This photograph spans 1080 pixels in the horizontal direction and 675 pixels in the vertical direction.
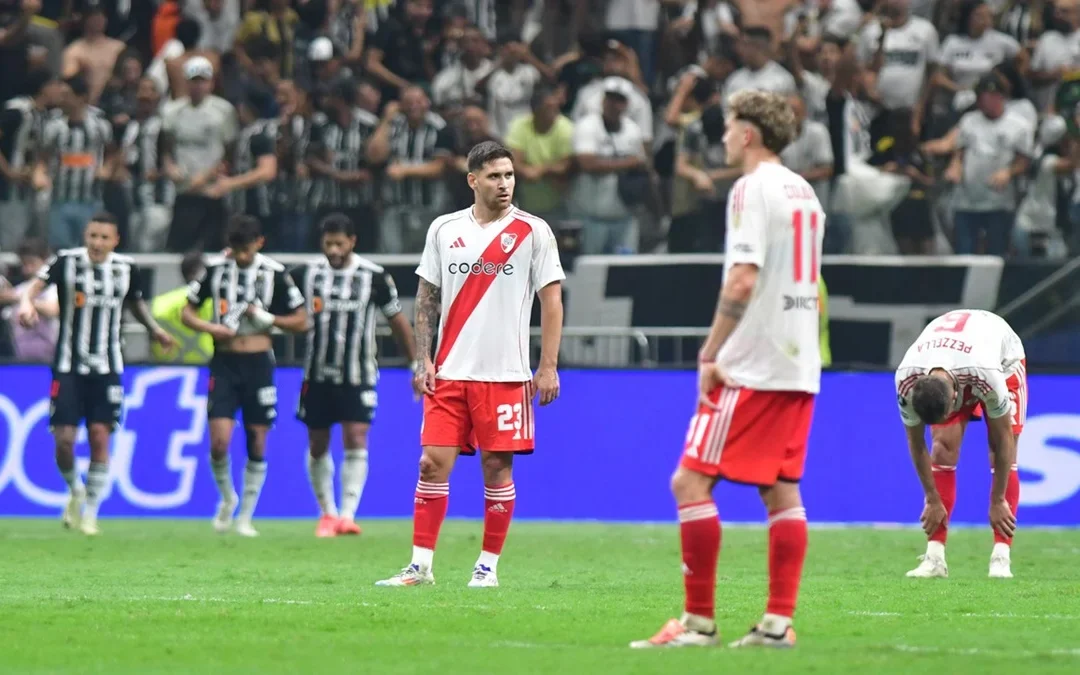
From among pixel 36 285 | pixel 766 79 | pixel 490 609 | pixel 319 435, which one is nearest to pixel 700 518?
pixel 490 609

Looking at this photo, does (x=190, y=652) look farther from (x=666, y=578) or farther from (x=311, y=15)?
(x=311, y=15)

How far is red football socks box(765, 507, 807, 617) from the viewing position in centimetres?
772

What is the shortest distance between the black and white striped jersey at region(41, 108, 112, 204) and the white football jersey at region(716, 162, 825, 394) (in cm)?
1409

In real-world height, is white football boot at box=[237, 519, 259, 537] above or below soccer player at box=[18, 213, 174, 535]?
below

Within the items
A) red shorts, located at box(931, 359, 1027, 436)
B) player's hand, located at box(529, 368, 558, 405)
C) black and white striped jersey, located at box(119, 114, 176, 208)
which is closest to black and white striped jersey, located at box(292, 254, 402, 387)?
black and white striped jersey, located at box(119, 114, 176, 208)

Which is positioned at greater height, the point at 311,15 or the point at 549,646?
the point at 311,15

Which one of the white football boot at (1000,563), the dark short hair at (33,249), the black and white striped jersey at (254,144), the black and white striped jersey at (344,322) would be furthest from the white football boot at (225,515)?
the white football boot at (1000,563)

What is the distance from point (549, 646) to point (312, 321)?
30.6ft

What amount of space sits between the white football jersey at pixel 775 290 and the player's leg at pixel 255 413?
9303mm

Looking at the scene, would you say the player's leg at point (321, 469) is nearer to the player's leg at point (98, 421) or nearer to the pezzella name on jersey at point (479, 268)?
the player's leg at point (98, 421)

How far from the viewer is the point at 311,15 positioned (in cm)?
2414

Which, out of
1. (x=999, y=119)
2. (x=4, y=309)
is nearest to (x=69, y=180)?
(x=4, y=309)

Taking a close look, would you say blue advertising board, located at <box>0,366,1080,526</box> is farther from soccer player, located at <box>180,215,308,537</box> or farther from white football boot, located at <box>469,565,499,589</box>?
white football boot, located at <box>469,565,499,589</box>

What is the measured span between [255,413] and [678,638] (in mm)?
9365
